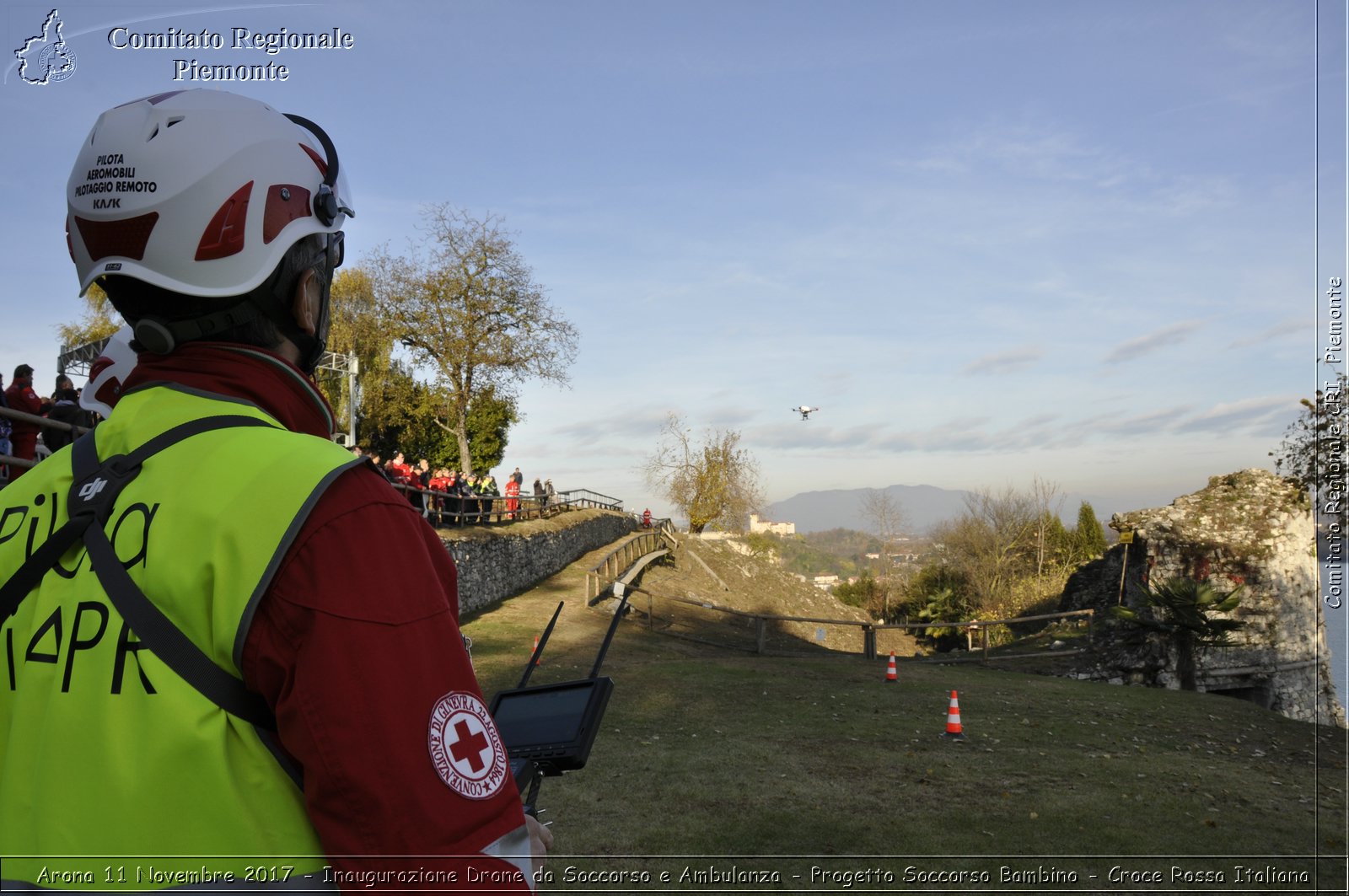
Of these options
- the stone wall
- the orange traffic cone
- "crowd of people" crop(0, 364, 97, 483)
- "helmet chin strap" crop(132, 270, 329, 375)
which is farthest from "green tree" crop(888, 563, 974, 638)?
"helmet chin strap" crop(132, 270, 329, 375)

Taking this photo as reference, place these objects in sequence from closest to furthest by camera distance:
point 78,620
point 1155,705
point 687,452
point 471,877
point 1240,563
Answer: point 471,877, point 78,620, point 1155,705, point 1240,563, point 687,452

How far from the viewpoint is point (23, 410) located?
9078mm

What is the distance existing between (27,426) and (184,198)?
8860 millimetres

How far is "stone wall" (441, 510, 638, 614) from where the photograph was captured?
64.7 ft

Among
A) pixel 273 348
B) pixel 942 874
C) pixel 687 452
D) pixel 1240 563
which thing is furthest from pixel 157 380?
pixel 687 452

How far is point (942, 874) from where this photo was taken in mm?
5809

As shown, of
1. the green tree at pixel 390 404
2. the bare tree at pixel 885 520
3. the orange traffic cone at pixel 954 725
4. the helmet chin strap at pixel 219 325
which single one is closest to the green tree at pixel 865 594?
the bare tree at pixel 885 520

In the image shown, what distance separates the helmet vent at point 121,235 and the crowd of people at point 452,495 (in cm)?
1201

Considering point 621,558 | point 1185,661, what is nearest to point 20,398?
point 1185,661

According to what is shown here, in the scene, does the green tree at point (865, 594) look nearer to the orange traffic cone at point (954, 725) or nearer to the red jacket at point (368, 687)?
the orange traffic cone at point (954, 725)

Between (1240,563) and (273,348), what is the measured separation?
1901 centimetres

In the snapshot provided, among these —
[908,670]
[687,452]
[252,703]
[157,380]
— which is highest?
[687,452]

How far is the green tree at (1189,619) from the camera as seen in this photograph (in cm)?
1566

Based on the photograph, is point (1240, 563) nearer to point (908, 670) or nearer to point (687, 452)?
point (908, 670)
